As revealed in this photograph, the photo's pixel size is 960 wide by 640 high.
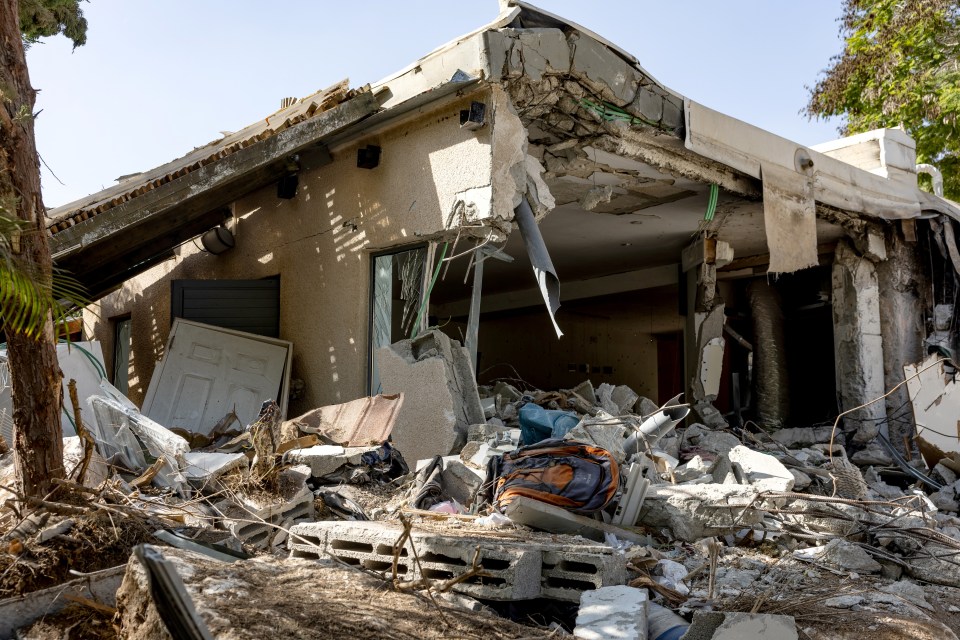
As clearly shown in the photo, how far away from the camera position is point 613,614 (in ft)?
10.7

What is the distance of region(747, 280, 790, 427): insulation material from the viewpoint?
11.2 meters

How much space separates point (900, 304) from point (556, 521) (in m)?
7.48

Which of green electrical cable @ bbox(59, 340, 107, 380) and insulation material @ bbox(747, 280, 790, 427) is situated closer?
green electrical cable @ bbox(59, 340, 107, 380)

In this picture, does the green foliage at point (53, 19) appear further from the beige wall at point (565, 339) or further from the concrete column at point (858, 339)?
the concrete column at point (858, 339)

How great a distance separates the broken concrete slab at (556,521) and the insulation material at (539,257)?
2.00 metres

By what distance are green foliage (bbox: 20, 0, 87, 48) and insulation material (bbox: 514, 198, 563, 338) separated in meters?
5.46

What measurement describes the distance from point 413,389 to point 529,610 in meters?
3.09

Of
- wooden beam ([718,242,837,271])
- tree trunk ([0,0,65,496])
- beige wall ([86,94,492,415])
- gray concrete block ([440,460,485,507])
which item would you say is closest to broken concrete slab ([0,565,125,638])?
tree trunk ([0,0,65,496])

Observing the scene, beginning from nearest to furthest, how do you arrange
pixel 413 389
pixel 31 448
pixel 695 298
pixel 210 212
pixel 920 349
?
pixel 31 448
pixel 413 389
pixel 210 212
pixel 920 349
pixel 695 298

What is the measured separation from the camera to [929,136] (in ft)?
51.3

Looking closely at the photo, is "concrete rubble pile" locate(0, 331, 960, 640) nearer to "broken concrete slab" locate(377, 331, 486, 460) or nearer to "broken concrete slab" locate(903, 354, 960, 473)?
"broken concrete slab" locate(377, 331, 486, 460)

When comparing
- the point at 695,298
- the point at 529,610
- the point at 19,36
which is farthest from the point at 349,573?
the point at 695,298

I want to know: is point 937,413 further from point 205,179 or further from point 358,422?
point 205,179

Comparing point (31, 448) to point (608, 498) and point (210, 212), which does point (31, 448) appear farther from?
point (210, 212)
